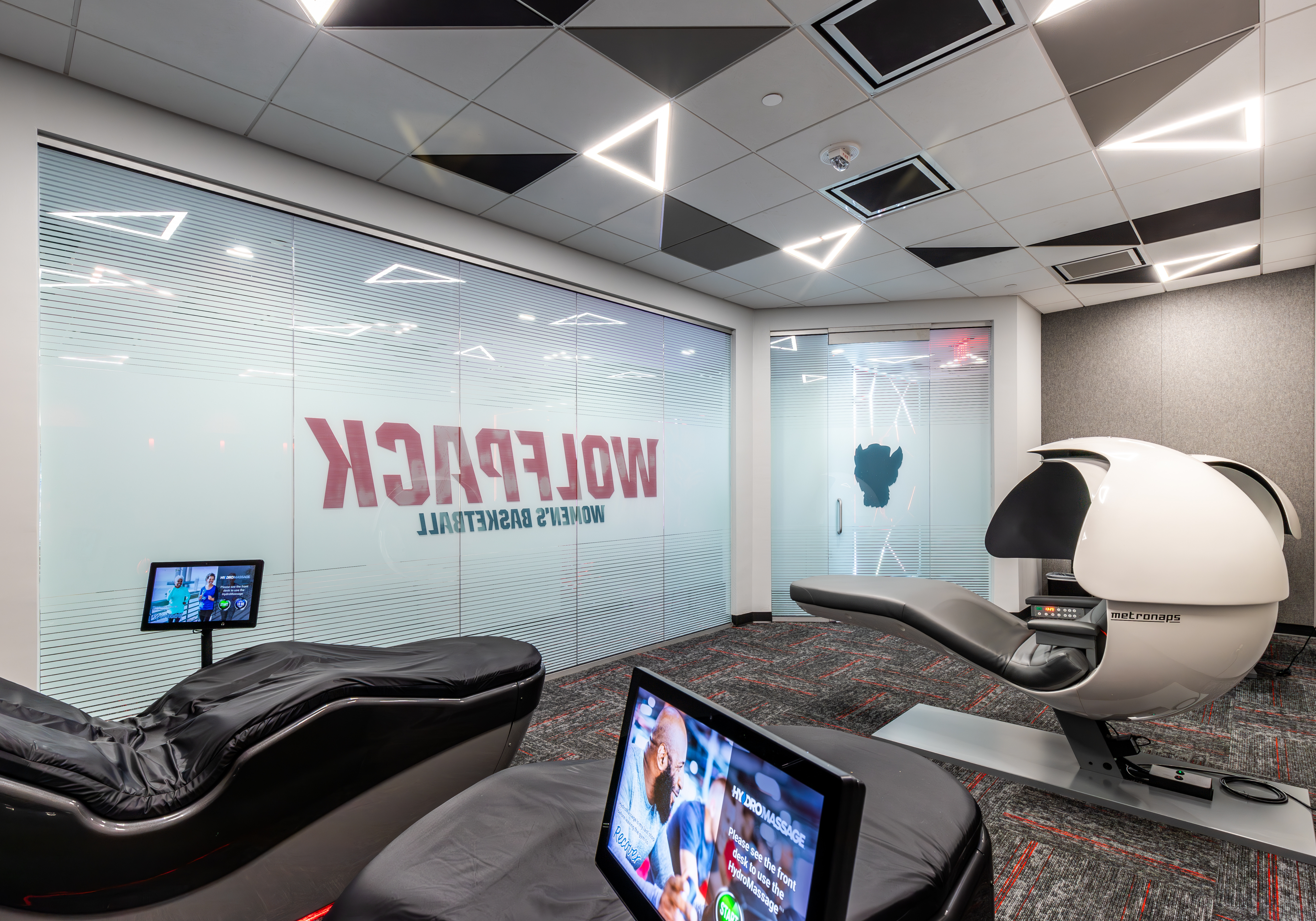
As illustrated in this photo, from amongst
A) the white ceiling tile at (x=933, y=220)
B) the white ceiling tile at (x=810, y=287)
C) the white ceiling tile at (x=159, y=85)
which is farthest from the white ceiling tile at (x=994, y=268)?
the white ceiling tile at (x=159, y=85)

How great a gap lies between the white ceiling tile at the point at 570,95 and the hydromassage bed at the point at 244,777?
2168 mm

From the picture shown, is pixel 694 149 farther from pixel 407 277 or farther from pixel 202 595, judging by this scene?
pixel 202 595

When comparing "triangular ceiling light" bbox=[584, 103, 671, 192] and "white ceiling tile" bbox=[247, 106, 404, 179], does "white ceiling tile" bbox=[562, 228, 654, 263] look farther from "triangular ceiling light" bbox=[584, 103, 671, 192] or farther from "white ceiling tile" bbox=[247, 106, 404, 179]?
"white ceiling tile" bbox=[247, 106, 404, 179]

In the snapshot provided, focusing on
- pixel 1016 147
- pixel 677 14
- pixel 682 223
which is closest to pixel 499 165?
pixel 682 223

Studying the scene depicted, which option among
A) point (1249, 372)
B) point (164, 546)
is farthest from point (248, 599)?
point (1249, 372)

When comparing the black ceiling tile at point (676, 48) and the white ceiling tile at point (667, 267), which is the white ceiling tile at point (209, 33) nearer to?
the black ceiling tile at point (676, 48)

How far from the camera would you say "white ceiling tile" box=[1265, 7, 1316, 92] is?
7.17 ft

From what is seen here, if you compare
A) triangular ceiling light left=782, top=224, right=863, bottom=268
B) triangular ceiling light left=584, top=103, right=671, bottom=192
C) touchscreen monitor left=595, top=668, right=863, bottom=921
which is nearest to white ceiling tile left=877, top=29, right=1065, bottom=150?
triangular ceiling light left=584, top=103, right=671, bottom=192

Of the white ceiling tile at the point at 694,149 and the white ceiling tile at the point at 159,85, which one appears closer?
the white ceiling tile at the point at 159,85

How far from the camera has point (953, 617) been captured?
280cm

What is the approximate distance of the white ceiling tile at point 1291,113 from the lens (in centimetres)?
259

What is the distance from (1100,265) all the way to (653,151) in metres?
3.60

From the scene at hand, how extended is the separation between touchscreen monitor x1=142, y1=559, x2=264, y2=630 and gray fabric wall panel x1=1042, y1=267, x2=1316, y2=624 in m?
6.26

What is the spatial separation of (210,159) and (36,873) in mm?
2707
